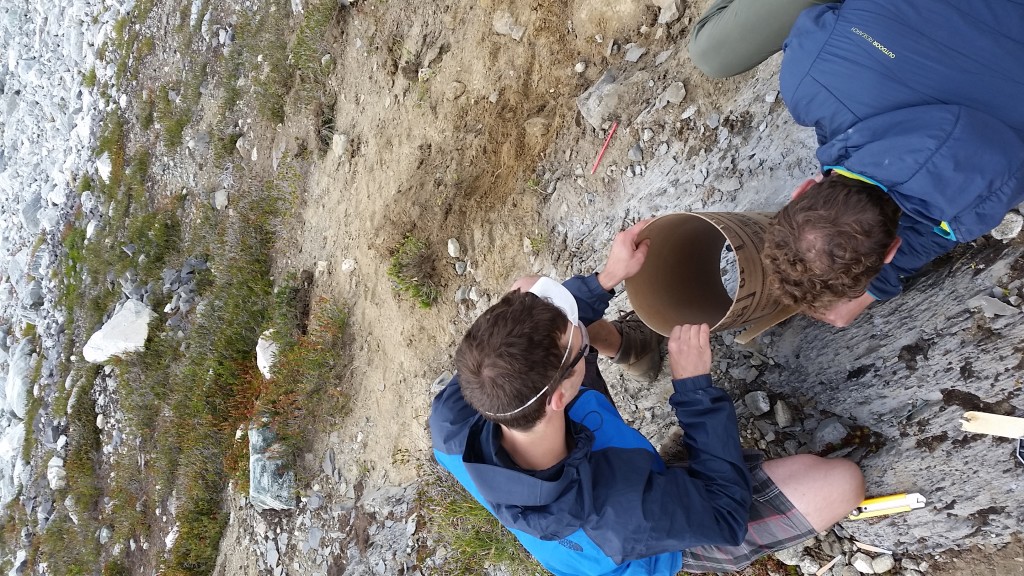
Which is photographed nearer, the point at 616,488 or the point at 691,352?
the point at 616,488

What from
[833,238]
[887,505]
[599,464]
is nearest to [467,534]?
[599,464]

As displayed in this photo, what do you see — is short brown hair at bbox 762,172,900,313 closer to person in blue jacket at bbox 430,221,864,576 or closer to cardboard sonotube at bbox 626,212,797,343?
cardboard sonotube at bbox 626,212,797,343

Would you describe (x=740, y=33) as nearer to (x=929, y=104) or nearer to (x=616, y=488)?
(x=929, y=104)

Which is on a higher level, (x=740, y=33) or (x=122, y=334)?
(x=740, y=33)

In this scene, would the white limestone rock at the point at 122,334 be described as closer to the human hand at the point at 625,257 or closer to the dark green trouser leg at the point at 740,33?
the human hand at the point at 625,257

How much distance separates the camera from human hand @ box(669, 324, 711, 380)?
2.59 metres

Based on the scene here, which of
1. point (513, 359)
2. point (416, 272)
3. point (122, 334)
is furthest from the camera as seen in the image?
point (122, 334)

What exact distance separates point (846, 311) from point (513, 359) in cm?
148

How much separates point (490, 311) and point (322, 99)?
531cm

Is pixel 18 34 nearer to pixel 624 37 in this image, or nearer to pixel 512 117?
pixel 512 117

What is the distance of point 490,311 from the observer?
258 centimetres

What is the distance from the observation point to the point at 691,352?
102 inches

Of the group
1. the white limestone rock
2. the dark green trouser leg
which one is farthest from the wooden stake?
the white limestone rock

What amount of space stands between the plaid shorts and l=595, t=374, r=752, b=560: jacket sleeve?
310 millimetres
